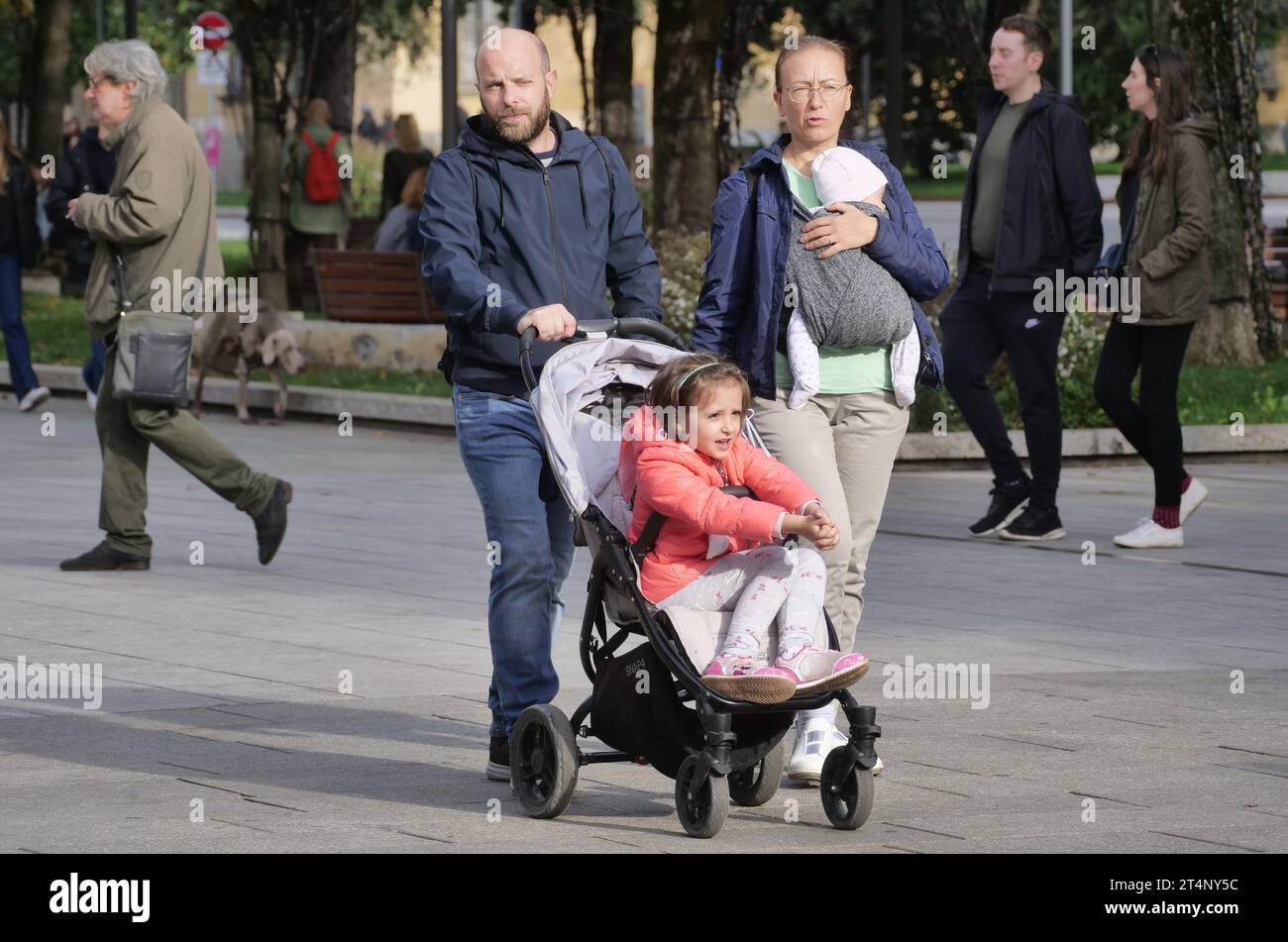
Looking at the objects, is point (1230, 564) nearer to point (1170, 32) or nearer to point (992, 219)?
point (992, 219)

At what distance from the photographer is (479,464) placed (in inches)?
240

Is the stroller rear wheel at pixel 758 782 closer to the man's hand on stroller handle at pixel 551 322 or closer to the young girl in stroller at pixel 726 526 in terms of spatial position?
the young girl in stroller at pixel 726 526

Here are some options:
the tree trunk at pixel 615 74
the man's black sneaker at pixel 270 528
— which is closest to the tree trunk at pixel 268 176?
the tree trunk at pixel 615 74

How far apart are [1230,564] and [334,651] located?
397 centimetres

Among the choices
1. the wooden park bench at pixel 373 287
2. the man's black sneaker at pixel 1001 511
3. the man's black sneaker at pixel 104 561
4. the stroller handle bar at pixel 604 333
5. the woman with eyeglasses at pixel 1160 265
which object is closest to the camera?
the stroller handle bar at pixel 604 333

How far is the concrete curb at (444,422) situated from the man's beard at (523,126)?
13.6ft

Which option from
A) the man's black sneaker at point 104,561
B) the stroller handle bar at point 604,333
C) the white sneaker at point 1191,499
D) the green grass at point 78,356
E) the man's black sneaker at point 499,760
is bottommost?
the green grass at point 78,356

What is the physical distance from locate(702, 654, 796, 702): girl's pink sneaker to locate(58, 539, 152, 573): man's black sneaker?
4.96m

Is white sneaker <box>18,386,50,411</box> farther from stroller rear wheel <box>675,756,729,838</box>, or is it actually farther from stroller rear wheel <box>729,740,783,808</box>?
stroller rear wheel <box>675,756,729,838</box>

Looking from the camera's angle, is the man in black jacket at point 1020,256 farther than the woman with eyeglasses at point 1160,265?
Yes

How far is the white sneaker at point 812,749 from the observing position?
614cm

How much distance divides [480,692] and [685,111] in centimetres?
1527

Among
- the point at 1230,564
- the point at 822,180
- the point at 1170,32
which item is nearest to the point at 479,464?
the point at 822,180

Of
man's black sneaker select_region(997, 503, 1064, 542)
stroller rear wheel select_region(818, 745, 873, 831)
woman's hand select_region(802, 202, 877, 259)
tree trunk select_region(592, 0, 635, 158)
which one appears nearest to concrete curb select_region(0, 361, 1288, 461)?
man's black sneaker select_region(997, 503, 1064, 542)
